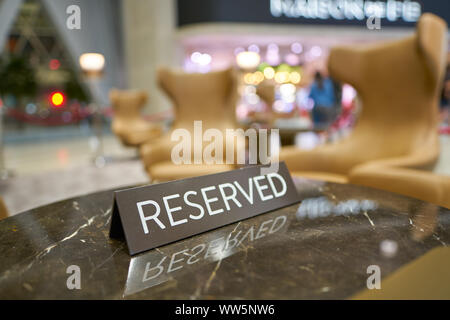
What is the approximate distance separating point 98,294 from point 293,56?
468 inches

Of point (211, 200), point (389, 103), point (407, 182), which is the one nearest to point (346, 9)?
point (389, 103)

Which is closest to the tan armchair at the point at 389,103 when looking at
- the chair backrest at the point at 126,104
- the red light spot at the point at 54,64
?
the chair backrest at the point at 126,104

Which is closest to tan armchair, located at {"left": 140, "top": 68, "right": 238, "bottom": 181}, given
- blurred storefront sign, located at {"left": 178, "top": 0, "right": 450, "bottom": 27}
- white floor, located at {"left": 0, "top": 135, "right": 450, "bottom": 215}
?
white floor, located at {"left": 0, "top": 135, "right": 450, "bottom": 215}

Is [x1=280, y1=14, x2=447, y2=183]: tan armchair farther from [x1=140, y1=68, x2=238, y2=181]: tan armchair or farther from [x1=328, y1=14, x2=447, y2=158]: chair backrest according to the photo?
[x1=140, y1=68, x2=238, y2=181]: tan armchair

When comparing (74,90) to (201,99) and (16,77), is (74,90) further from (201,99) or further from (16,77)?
(201,99)

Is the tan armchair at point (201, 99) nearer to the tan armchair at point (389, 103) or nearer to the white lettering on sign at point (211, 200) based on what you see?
the tan armchair at point (389, 103)

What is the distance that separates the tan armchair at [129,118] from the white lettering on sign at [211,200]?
450cm

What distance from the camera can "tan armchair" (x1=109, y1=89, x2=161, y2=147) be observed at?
17.9 feet

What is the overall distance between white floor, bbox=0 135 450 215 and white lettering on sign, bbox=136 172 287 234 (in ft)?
5.66

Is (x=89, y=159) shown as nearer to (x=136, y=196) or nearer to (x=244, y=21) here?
(x=136, y=196)

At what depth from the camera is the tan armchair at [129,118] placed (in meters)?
5.46

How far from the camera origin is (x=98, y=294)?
634mm
